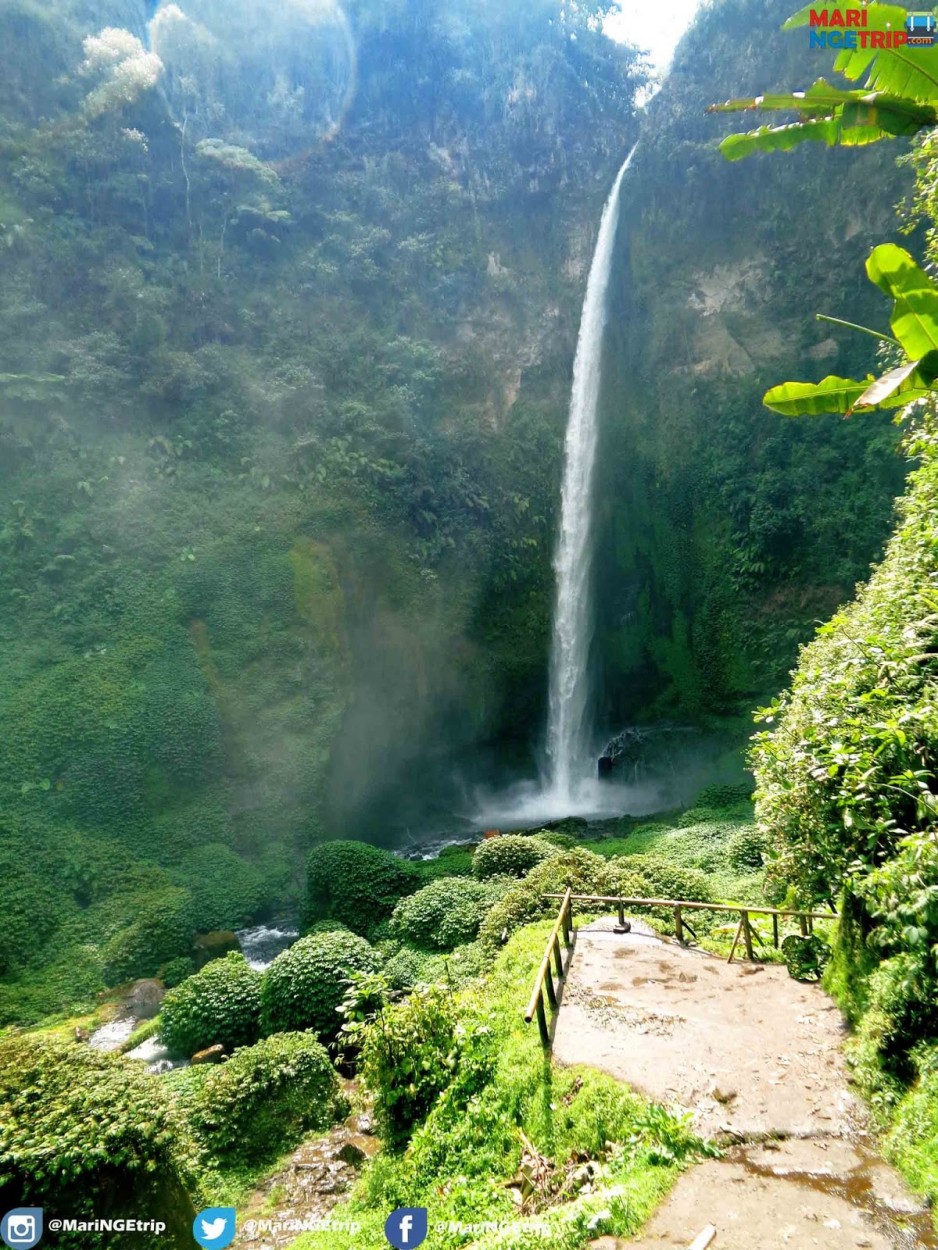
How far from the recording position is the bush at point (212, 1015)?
9.49 meters

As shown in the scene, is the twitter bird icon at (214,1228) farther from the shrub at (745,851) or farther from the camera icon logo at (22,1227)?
the shrub at (745,851)

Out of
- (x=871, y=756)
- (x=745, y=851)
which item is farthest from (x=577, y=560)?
(x=871, y=756)

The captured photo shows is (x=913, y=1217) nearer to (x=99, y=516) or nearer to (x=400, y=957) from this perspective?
(x=400, y=957)

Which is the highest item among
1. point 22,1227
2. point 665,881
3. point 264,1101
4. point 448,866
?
point 22,1227

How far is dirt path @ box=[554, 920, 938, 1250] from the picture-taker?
11.1 feet

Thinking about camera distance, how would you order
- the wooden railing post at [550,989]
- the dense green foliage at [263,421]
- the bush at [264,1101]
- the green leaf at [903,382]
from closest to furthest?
the green leaf at [903,382] → the wooden railing post at [550,989] → the bush at [264,1101] → the dense green foliage at [263,421]

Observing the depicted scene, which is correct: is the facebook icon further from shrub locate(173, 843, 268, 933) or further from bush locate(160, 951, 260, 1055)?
shrub locate(173, 843, 268, 933)

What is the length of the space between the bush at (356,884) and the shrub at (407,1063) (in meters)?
7.12

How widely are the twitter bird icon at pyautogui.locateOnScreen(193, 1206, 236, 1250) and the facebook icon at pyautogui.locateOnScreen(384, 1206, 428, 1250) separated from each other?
5.01ft

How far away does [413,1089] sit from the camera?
6.44 meters

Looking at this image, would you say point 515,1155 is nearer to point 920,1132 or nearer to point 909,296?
point 920,1132

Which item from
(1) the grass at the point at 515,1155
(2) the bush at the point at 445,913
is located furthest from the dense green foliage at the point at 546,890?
(1) the grass at the point at 515,1155

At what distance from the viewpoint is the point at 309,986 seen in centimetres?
930

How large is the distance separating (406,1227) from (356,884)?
944 cm
